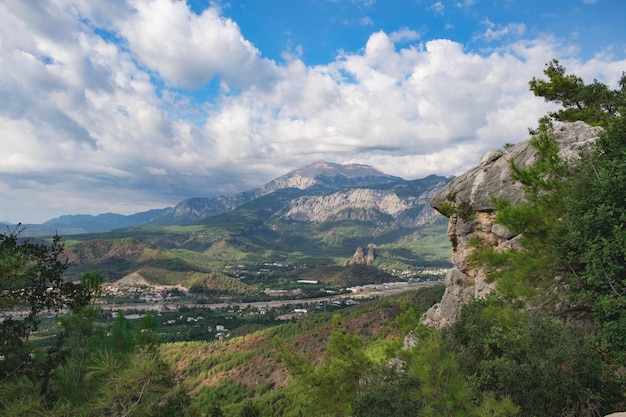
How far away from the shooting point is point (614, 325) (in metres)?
9.31

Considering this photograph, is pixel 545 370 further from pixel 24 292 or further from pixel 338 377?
pixel 24 292

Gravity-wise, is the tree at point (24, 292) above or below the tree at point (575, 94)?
below

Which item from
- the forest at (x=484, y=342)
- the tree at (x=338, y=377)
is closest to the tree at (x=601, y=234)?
the forest at (x=484, y=342)

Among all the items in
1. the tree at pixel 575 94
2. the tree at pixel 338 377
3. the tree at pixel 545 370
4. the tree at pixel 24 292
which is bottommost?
the tree at pixel 338 377

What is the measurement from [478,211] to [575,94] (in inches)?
411

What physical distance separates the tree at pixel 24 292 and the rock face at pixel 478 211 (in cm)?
2035

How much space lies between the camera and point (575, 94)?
23.1 meters

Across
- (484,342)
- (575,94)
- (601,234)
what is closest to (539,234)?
(601,234)

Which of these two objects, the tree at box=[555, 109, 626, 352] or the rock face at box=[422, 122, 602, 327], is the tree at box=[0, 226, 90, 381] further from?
the rock face at box=[422, 122, 602, 327]

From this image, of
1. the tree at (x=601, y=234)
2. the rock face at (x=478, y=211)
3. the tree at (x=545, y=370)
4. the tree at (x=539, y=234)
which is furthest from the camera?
the rock face at (x=478, y=211)

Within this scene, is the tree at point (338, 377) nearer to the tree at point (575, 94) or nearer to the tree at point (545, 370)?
the tree at point (545, 370)

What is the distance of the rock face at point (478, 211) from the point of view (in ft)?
63.0

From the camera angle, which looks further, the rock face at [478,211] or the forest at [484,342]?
the rock face at [478,211]

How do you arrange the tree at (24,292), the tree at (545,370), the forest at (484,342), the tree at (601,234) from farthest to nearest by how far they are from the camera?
1. the tree at (24,292)
2. the tree at (601,234)
3. the tree at (545,370)
4. the forest at (484,342)
